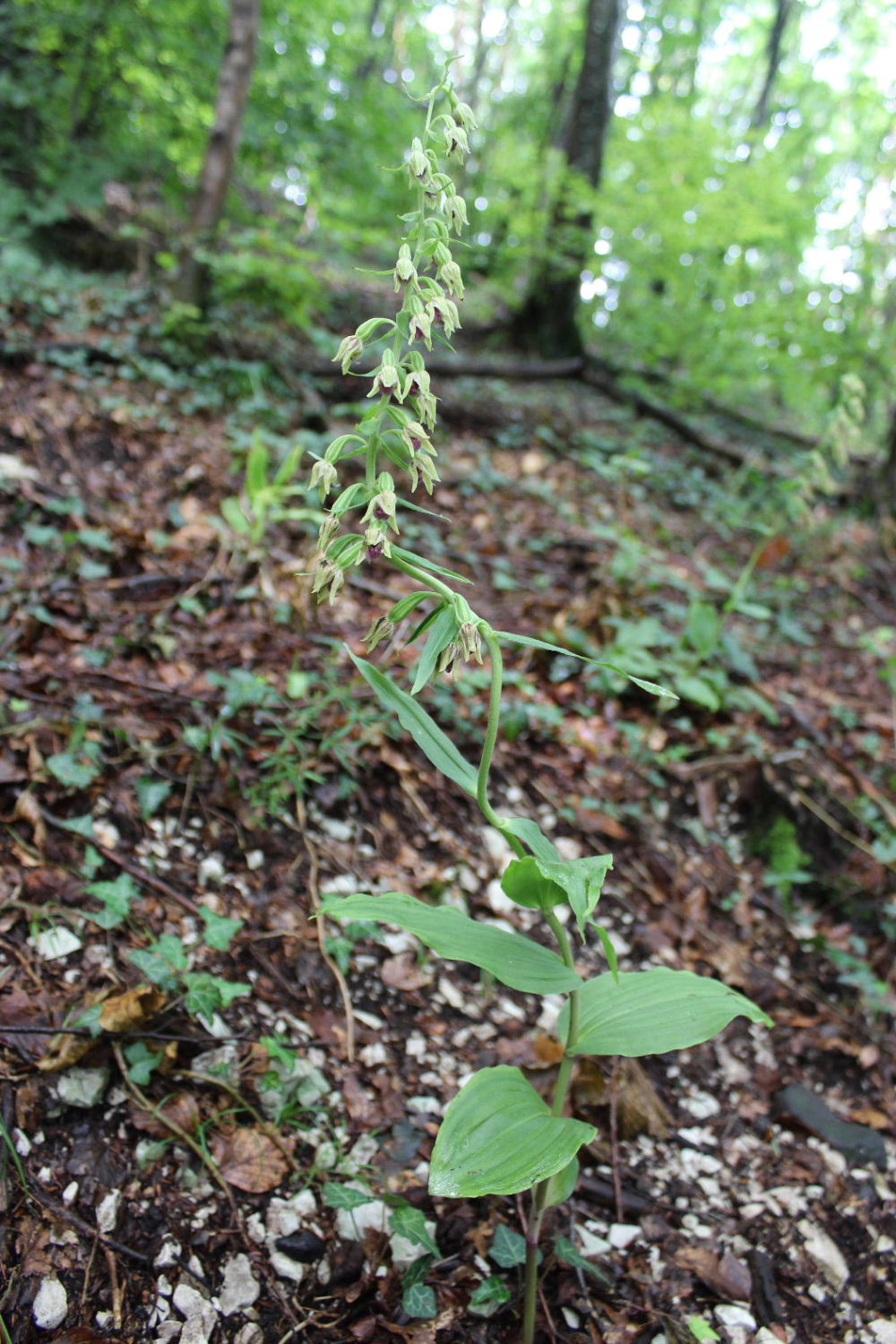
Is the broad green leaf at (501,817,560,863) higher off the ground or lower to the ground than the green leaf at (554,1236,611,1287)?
higher

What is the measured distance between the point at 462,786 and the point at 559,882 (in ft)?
0.94

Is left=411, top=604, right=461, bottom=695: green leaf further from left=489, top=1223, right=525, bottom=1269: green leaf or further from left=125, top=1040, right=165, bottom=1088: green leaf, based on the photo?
left=489, top=1223, right=525, bottom=1269: green leaf

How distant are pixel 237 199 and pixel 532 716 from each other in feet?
21.5

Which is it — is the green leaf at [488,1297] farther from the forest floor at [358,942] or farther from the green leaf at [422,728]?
the green leaf at [422,728]

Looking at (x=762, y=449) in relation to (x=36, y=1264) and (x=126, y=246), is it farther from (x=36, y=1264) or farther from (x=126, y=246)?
(x=36, y=1264)

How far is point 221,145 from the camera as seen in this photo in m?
6.31

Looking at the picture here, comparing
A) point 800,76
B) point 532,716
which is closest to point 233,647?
point 532,716

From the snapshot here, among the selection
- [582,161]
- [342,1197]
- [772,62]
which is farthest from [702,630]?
[772,62]

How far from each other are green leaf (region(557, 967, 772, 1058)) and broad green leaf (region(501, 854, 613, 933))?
0.34 metres

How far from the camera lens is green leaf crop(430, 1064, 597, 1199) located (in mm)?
1556

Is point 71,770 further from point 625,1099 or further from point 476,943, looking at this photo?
point 625,1099

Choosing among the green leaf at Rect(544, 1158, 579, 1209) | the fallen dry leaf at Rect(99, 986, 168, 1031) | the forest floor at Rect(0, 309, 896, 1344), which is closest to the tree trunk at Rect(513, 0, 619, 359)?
the forest floor at Rect(0, 309, 896, 1344)

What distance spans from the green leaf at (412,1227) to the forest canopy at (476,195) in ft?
18.0

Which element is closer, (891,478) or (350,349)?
(350,349)
